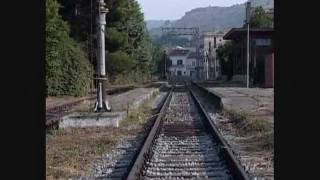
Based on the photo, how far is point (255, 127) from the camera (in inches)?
635

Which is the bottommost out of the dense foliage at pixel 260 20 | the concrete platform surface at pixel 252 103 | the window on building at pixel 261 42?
the concrete platform surface at pixel 252 103

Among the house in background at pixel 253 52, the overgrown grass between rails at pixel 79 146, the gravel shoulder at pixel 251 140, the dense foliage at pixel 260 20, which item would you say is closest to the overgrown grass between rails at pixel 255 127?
the gravel shoulder at pixel 251 140

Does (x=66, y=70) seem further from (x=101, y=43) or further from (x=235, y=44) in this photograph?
(x=235, y=44)

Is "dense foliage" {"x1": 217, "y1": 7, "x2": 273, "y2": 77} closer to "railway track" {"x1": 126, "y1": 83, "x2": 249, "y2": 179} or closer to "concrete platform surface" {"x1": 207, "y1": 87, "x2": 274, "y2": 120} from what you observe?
"concrete platform surface" {"x1": 207, "y1": 87, "x2": 274, "y2": 120}

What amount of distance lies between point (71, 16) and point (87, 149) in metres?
35.9

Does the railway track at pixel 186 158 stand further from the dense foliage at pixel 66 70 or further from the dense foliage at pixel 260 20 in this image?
the dense foliage at pixel 260 20

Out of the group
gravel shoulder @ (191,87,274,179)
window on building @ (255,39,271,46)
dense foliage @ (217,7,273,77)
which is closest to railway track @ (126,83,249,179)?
gravel shoulder @ (191,87,274,179)

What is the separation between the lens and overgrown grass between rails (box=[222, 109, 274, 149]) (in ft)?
43.9

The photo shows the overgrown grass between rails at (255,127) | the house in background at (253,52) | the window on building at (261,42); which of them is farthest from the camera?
the window on building at (261,42)

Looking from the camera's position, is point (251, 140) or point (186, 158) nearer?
point (186, 158)

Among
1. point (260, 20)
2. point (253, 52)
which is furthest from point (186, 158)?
point (260, 20)

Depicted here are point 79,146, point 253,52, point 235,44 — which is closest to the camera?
point 79,146

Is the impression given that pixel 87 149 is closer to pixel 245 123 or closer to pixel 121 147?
pixel 121 147

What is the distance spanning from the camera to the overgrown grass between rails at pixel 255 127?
13.4m
